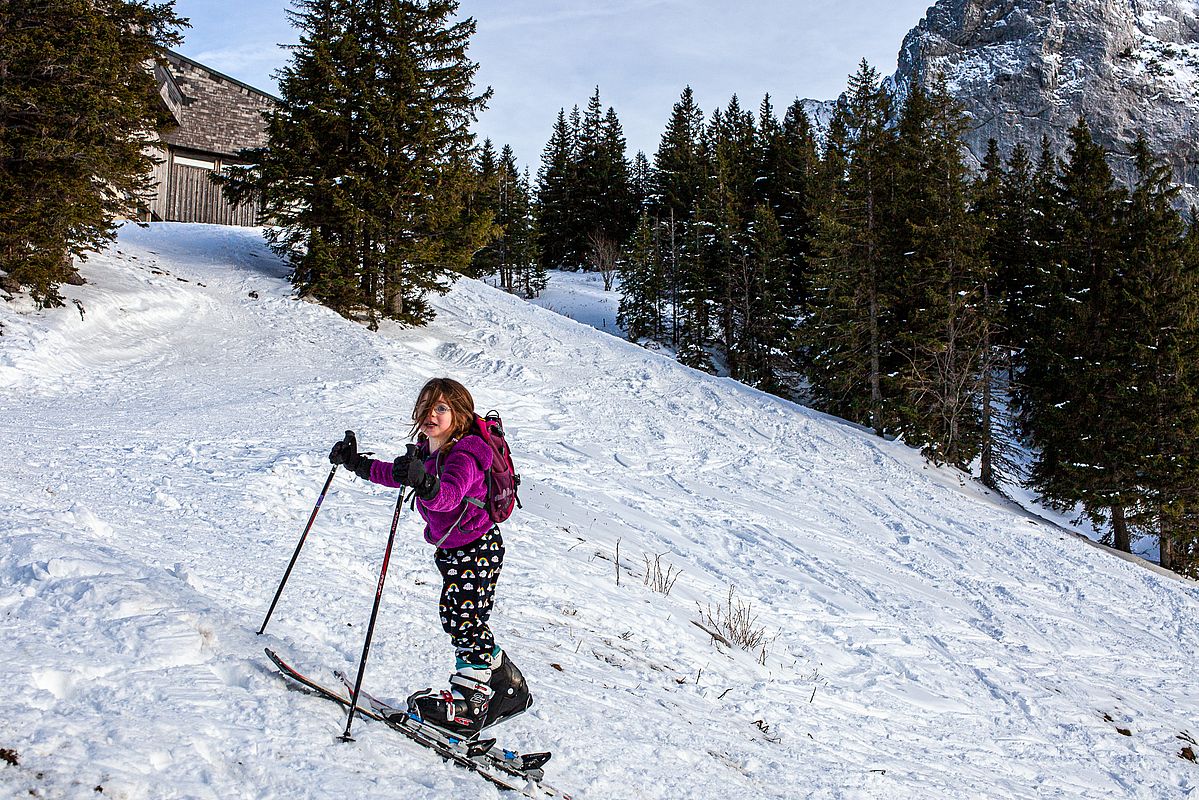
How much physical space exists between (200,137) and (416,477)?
31083 millimetres

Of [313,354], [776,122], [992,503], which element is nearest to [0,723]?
[313,354]

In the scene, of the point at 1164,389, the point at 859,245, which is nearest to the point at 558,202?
the point at 859,245

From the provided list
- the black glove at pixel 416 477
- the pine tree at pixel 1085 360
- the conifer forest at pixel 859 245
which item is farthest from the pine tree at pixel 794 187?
the black glove at pixel 416 477

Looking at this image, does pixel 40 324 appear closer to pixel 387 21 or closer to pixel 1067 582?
pixel 387 21

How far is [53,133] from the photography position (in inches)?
474

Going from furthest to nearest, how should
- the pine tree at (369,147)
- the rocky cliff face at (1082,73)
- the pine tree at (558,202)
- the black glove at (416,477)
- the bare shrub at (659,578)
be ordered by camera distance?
the rocky cliff face at (1082,73) → the pine tree at (558,202) → the pine tree at (369,147) → the bare shrub at (659,578) → the black glove at (416,477)

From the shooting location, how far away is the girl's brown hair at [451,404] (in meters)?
3.39

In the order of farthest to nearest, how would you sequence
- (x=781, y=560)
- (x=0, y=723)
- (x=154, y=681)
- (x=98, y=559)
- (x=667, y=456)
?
(x=667, y=456) → (x=781, y=560) → (x=98, y=559) → (x=154, y=681) → (x=0, y=723)

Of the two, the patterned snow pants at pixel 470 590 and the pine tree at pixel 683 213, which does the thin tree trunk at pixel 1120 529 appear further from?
the patterned snow pants at pixel 470 590

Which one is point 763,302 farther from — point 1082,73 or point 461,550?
point 1082,73

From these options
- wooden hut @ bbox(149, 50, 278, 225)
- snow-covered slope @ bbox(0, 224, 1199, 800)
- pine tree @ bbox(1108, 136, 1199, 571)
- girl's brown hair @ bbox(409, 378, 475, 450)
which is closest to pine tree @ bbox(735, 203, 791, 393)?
pine tree @ bbox(1108, 136, 1199, 571)

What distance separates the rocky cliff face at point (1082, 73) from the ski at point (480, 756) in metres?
87.0

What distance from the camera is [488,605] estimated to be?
3.48 m

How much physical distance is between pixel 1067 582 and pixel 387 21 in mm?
19078
